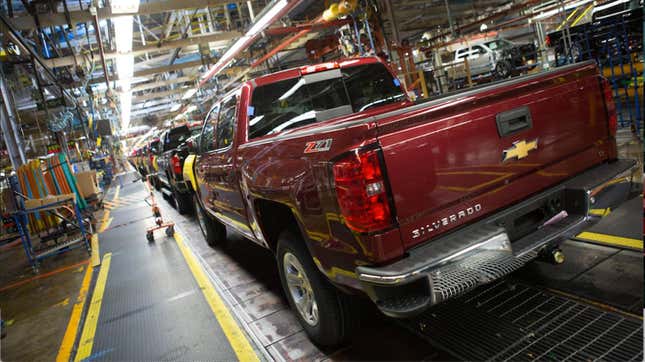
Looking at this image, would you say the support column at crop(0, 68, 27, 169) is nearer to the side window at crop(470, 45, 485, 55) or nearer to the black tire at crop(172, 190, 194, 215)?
the black tire at crop(172, 190, 194, 215)

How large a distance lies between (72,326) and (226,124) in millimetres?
2893

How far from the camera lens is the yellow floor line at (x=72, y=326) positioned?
13.5ft

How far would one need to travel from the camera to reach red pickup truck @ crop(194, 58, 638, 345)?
2.14m

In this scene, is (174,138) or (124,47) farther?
(174,138)

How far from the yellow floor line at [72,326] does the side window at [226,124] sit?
2.49m

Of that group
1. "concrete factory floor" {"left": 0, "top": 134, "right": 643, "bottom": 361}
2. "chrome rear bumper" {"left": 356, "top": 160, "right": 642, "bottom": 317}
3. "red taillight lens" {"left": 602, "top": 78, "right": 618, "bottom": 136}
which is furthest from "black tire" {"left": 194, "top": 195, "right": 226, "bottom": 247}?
"red taillight lens" {"left": 602, "top": 78, "right": 618, "bottom": 136}

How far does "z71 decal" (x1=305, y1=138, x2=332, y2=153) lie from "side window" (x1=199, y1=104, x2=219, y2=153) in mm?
2533

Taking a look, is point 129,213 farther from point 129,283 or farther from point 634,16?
point 634,16

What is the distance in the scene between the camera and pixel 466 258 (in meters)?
2.13

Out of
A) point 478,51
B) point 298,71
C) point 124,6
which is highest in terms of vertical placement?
point 124,6

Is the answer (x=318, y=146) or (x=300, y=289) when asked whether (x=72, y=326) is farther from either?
(x=318, y=146)

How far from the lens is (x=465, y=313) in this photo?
317cm

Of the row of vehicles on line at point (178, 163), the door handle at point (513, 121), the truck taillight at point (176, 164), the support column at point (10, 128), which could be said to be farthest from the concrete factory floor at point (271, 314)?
the support column at point (10, 128)

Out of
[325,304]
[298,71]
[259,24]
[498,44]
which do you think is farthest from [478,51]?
[325,304]
